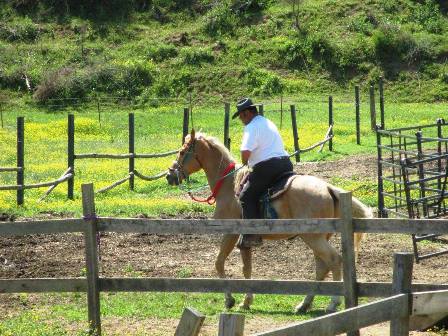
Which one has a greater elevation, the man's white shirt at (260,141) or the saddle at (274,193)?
the man's white shirt at (260,141)

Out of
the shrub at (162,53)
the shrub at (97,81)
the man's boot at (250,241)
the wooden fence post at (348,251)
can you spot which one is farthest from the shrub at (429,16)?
the wooden fence post at (348,251)

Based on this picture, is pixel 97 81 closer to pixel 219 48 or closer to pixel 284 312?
pixel 219 48

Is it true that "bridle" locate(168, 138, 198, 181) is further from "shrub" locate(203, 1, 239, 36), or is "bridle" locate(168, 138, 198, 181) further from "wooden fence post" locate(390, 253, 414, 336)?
"shrub" locate(203, 1, 239, 36)

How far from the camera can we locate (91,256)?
901cm

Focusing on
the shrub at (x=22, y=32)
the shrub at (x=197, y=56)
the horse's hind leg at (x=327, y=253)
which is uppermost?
the shrub at (x=22, y=32)

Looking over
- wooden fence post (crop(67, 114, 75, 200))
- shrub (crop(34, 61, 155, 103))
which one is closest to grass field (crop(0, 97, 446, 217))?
wooden fence post (crop(67, 114, 75, 200))

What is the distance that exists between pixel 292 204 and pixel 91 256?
2863 mm

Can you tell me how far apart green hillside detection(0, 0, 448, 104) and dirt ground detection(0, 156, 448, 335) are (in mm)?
29172

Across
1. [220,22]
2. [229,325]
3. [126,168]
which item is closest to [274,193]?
[229,325]

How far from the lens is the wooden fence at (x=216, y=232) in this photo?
813 cm

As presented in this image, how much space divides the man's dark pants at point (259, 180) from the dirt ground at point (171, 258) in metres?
1.62

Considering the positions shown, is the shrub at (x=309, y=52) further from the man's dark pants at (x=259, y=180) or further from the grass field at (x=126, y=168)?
the man's dark pants at (x=259, y=180)

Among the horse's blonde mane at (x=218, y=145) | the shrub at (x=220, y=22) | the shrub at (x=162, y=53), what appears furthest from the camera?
the shrub at (x=220, y=22)

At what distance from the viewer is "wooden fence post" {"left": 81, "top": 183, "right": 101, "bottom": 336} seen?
29.4 ft
